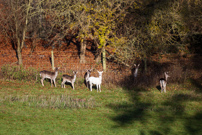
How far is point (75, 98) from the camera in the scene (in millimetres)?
14000

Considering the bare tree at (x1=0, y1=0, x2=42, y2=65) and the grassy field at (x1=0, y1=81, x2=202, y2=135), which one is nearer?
the grassy field at (x1=0, y1=81, x2=202, y2=135)

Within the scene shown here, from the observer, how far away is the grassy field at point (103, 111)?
941 centimetres

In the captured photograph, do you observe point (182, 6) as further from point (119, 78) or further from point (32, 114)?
point (32, 114)

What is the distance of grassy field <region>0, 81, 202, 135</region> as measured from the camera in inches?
371

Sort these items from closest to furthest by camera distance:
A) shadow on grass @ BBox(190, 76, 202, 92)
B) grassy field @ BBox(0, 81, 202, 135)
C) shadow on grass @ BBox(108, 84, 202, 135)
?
grassy field @ BBox(0, 81, 202, 135) < shadow on grass @ BBox(108, 84, 202, 135) < shadow on grass @ BBox(190, 76, 202, 92)

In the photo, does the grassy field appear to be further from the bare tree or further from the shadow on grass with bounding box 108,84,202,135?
the bare tree

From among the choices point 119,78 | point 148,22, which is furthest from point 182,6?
point 119,78

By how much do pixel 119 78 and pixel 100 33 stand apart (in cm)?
326

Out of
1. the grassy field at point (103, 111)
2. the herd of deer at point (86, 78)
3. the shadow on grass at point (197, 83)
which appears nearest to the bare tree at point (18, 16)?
the herd of deer at point (86, 78)

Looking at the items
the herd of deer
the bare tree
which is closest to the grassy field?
the herd of deer

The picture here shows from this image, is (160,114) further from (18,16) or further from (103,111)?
(18,16)

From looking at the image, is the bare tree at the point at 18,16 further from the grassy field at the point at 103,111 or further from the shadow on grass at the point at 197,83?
the shadow on grass at the point at 197,83

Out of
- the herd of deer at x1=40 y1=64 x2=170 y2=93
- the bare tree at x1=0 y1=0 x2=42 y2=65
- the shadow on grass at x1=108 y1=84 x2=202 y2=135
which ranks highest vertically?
the bare tree at x1=0 y1=0 x2=42 y2=65

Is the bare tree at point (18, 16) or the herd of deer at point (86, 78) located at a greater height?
the bare tree at point (18, 16)
